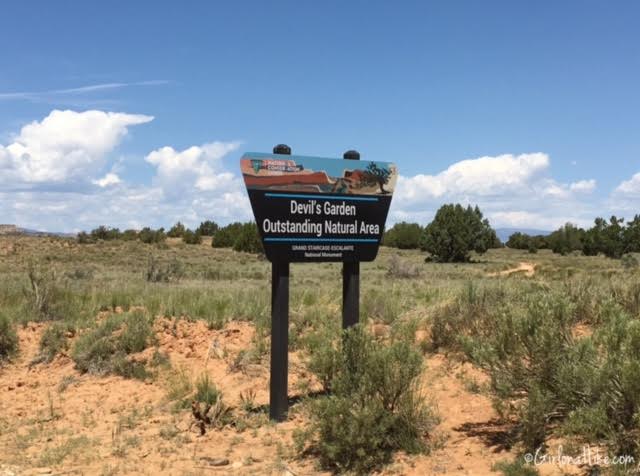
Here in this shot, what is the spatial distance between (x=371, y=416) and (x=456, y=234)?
56.9 meters

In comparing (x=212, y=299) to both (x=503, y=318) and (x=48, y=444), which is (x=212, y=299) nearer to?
(x=48, y=444)

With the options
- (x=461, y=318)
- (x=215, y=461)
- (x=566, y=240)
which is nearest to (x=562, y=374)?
(x=215, y=461)

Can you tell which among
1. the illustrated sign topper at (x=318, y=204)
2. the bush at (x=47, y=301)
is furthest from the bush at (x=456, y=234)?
the illustrated sign topper at (x=318, y=204)

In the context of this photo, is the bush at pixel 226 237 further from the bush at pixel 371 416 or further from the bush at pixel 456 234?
the bush at pixel 371 416

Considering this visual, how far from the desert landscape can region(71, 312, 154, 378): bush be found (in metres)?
0.02

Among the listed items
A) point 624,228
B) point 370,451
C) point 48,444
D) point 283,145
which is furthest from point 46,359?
point 624,228

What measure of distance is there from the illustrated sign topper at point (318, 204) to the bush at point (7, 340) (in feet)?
19.0

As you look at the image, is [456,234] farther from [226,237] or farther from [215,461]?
[215,461]

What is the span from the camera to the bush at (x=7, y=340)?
33.1ft

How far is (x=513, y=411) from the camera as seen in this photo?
18.1 ft

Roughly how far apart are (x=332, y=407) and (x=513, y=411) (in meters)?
1.62

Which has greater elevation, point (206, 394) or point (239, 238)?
point (239, 238)

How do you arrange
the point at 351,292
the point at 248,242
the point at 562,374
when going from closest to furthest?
1. the point at 562,374
2. the point at 351,292
3. the point at 248,242

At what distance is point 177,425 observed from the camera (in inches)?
278
